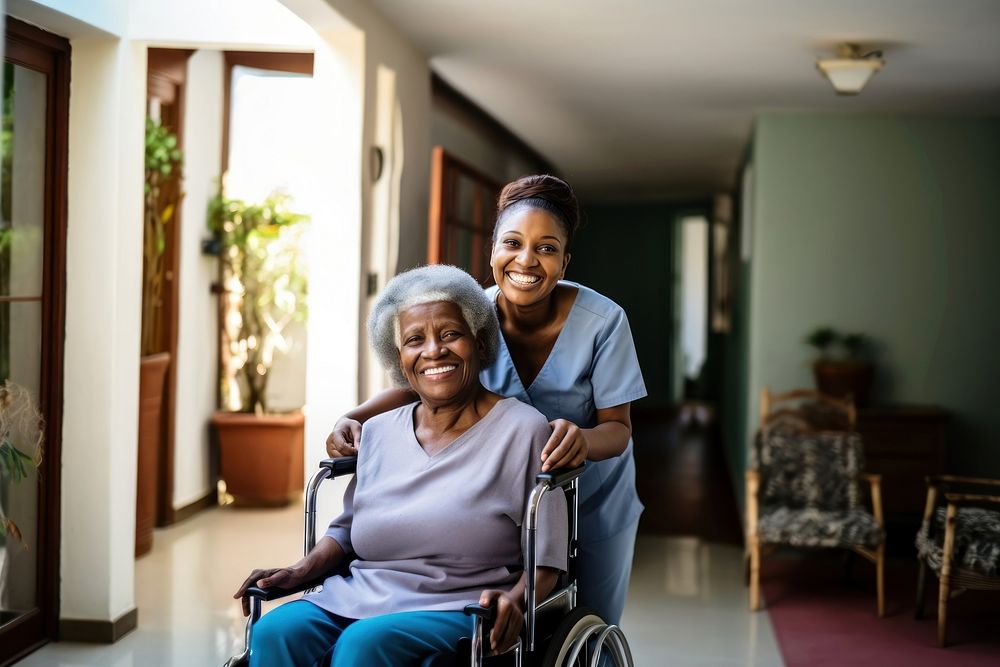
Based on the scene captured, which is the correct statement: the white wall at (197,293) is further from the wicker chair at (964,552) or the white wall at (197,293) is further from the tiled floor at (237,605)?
the wicker chair at (964,552)

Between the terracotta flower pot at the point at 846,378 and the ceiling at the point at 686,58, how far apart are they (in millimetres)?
1358

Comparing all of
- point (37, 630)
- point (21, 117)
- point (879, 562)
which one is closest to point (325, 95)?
point (21, 117)

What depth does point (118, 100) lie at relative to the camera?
11.8 ft

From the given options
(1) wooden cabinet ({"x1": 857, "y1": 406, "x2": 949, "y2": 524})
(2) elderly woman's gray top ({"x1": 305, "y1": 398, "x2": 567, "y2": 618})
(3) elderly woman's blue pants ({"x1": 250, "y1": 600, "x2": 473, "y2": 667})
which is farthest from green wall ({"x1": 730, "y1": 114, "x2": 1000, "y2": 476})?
(3) elderly woman's blue pants ({"x1": 250, "y1": 600, "x2": 473, "y2": 667})

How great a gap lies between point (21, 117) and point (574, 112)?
3333 millimetres

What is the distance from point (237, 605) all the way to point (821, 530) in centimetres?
244

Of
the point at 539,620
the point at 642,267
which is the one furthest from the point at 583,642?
the point at 642,267

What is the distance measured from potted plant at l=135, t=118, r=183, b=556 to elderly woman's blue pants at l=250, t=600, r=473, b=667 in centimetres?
304

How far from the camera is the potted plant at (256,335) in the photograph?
5898 millimetres

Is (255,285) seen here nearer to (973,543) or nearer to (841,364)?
(841,364)

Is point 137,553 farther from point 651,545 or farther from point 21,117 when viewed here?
point 651,545

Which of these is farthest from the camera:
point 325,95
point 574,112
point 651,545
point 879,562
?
point 574,112

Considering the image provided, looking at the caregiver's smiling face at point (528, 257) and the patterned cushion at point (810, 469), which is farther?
the patterned cushion at point (810, 469)

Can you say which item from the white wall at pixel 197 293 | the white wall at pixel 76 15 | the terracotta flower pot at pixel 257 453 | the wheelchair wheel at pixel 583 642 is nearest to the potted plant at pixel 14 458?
the white wall at pixel 76 15
